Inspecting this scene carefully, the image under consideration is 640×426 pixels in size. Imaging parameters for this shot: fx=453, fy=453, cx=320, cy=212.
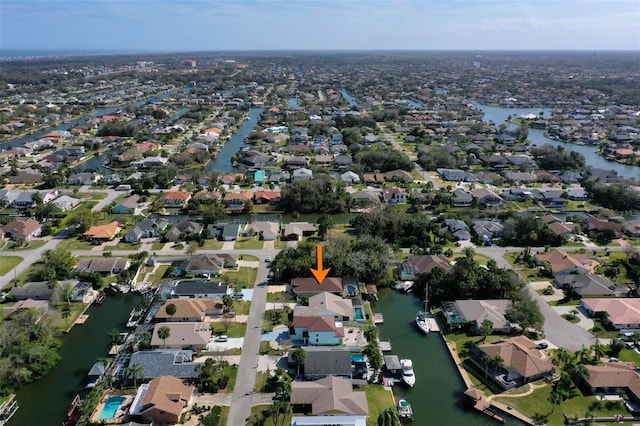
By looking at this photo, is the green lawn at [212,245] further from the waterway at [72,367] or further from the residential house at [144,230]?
the waterway at [72,367]

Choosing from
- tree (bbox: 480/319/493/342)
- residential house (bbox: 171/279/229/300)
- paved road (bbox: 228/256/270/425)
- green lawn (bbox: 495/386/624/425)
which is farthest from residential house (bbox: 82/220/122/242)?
green lawn (bbox: 495/386/624/425)

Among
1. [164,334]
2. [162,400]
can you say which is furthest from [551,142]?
[162,400]

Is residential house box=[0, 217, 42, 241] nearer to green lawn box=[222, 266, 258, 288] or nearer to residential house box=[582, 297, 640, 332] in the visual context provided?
green lawn box=[222, 266, 258, 288]

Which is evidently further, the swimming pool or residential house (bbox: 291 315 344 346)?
residential house (bbox: 291 315 344 346)

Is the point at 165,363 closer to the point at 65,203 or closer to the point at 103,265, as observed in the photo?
the point at 103,265

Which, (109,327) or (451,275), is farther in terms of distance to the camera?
(451,275)

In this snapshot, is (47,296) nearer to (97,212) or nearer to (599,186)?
(97,212)

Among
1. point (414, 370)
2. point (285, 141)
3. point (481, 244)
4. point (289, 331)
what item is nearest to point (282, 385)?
point (289, 331)
